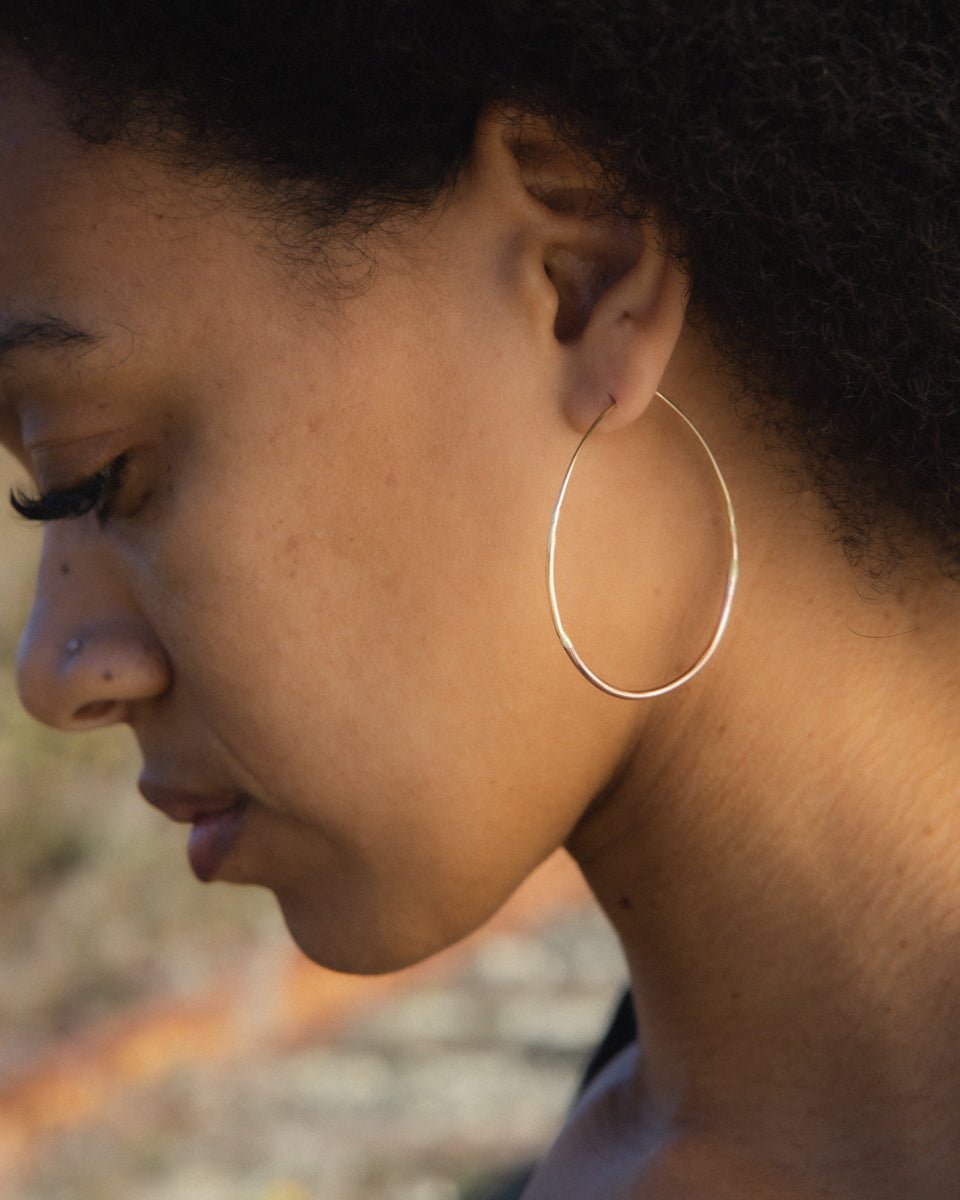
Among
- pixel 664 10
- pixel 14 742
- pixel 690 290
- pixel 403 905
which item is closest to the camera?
pixel 664 10

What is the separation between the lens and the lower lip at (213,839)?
4.42ft

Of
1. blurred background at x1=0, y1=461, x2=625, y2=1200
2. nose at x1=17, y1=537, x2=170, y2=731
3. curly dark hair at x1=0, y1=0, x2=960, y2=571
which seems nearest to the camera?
curly dark hair at x1=0, y1=0, x2=960, y2=571

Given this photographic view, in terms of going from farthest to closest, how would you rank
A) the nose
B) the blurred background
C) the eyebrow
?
the blurred background
the nose
the eyebrow

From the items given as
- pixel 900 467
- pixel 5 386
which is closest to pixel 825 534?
pixel 900 467

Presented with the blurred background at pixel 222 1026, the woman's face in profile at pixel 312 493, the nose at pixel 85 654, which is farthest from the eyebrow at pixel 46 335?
the blurred background at pixel 222 1026

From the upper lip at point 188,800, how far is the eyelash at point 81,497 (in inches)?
11.2

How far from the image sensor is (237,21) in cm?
101

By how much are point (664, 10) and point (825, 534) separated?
409 millimetres

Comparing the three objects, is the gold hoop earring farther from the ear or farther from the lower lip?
the lower lip

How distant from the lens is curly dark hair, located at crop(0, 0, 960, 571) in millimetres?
968

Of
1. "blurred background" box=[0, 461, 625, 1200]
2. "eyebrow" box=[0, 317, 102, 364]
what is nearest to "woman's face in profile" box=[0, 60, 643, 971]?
"eyebrow" box=[0, 317, 102, 364]

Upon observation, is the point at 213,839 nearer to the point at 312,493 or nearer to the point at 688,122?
the point at 312,493

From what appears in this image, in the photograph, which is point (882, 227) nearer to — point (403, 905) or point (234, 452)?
point (234, 452)

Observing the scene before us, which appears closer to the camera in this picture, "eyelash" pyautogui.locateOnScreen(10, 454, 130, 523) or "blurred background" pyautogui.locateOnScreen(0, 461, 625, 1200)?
"eyelash" pyautogui.locateOnScreen(10, 454, 130, 523)
